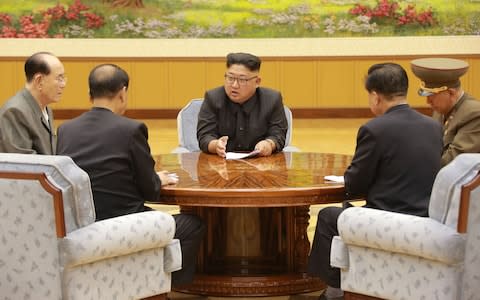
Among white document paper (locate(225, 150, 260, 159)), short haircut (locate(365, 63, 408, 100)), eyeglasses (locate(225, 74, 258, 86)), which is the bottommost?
white document paper (locate(225, 150, 260, 159))

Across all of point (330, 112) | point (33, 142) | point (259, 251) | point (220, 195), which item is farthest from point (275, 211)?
point (330, 112)

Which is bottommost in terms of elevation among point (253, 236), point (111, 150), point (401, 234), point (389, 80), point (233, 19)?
point (253, 236)

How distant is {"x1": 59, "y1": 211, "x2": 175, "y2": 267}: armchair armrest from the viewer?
170 inches

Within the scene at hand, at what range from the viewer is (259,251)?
578 centimetres

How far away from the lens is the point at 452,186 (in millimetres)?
4242

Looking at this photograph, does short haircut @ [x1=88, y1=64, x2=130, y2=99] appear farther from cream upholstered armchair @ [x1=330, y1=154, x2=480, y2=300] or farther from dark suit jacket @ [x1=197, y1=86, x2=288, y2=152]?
dark suit jacket @ [x1=197, y1=86, x2=288, y2=152]

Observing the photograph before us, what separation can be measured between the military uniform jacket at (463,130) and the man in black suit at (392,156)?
2.74ft

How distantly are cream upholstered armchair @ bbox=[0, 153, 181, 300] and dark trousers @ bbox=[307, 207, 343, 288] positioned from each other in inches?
39.8

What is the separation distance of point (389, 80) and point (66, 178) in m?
1.83

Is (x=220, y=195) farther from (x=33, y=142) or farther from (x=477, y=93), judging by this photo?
(x=477, y=93)

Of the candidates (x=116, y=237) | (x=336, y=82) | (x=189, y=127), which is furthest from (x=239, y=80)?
(x=336, y=82)

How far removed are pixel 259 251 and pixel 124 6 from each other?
9715 millimetres

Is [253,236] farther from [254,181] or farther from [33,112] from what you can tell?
[33,112]

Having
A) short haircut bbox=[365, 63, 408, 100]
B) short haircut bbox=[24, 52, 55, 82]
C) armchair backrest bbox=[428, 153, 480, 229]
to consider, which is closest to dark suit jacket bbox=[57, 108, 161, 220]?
short haircut bbox=[24, 52, 55, 82]
